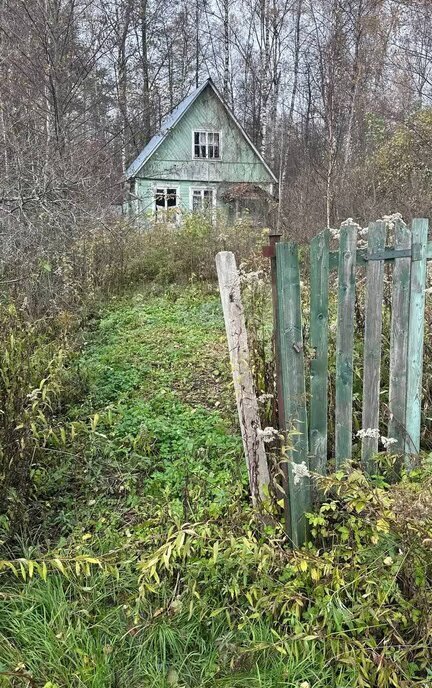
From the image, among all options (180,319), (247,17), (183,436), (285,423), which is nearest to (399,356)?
(285,423)

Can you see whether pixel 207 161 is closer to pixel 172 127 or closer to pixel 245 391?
pixel 172 127

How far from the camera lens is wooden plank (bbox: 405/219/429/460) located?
2.44m

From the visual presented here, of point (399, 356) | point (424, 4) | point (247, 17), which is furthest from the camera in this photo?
→ point (247, 17)

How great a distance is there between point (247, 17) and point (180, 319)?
20.1 m

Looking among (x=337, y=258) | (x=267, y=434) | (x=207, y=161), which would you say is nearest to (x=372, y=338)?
(x=337, y=258)

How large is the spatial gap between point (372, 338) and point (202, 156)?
20392mm

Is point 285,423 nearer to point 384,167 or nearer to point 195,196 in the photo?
point 384,167

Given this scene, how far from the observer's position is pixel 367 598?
1.85m

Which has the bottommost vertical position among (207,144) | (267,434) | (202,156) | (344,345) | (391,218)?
(267,434)

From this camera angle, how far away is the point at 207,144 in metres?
20.9

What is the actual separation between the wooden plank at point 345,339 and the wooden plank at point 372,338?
123 millimetres

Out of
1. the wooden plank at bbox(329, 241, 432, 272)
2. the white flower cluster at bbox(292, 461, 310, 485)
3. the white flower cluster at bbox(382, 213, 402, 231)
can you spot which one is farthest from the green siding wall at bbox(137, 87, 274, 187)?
the white flower cluster at bbox(292, 461, 310, 485)

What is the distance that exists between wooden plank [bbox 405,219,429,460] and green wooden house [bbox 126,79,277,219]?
→ 18.1 m

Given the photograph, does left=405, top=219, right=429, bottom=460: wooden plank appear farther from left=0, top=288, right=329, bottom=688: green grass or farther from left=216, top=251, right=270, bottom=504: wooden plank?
left=0, top=288, right=329, bottom=688: green grass
